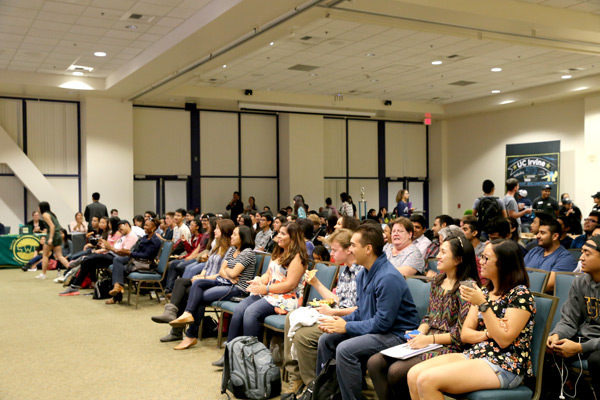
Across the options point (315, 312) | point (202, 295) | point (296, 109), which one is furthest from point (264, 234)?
point (296, 109)

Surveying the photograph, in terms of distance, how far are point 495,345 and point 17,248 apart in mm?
12728

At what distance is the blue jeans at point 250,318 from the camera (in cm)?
512

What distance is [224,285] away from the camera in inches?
241

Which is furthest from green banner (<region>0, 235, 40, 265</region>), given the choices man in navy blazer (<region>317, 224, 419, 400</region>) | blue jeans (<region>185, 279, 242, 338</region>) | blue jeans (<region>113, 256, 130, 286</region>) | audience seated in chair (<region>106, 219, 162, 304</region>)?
man in navy blazer (<region>317, 224, 419, 400</region>)

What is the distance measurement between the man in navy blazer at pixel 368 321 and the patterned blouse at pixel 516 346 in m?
0.71

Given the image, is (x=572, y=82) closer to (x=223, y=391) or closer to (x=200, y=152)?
(x=200, y=152)

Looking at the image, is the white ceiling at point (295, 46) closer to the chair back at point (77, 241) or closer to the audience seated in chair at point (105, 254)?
the audience seated in chair at point (105, 254)

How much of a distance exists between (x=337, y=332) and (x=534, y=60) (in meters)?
11.0

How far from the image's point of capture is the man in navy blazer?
12.2 ft

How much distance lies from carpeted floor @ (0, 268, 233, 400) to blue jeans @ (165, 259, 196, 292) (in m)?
0.38

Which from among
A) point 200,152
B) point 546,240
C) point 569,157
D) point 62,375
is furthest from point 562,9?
point 200,152

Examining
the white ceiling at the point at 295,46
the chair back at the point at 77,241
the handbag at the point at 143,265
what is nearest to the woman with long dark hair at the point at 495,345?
the white ceiling at the point at 295,46

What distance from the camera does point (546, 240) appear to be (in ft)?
16.0

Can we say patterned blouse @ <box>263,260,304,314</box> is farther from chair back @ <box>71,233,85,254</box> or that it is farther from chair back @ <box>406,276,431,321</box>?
chair back @ <box>71,233,85,254</box>
